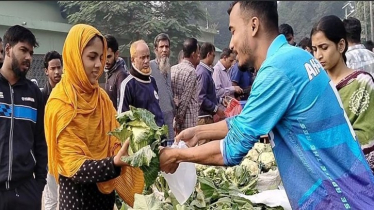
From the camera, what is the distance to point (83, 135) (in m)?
2.68

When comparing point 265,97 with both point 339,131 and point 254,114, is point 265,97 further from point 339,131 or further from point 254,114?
point 339,131

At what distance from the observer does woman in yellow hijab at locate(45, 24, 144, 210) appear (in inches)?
101

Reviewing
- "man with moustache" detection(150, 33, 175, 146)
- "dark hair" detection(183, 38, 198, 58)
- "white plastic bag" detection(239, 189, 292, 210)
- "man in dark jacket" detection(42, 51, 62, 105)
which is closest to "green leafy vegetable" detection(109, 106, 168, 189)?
"white plastic bag" detection(239, 189, 292, 210)

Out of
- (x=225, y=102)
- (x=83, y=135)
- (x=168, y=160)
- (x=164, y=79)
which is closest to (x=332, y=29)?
(x=168, y=160)

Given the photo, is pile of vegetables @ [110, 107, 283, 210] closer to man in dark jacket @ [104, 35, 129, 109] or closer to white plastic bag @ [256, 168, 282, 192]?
white plastic bag @ [256, 168, 282, 192]

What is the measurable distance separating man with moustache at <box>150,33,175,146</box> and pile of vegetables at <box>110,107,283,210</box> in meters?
1.25

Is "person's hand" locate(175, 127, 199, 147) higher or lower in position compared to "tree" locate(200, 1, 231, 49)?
lower

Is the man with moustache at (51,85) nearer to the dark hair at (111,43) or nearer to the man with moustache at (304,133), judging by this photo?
the dark hair at (111,43)

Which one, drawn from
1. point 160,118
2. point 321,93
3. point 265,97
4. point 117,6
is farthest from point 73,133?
point 117,6

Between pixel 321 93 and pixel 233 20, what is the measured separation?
0.55 m

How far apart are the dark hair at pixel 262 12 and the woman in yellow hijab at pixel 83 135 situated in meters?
0.99

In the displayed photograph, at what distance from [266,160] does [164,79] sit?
1910 mm

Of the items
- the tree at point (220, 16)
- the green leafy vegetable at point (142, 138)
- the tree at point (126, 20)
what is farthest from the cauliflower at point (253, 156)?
the tree at point (220, 16)

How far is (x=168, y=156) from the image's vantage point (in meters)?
2.41
